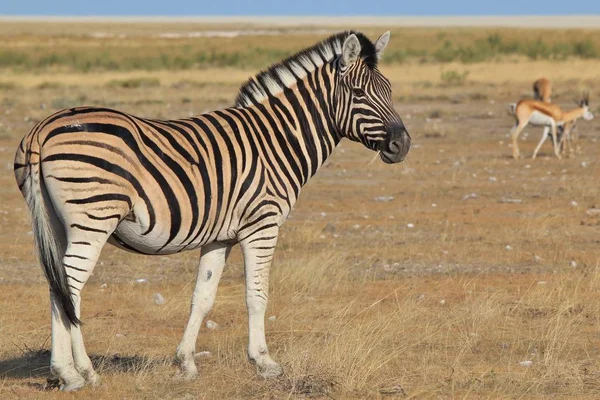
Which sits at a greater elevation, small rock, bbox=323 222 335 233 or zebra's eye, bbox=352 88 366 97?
zebra's eye, bbox=352 88 366 97

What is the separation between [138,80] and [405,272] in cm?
2823

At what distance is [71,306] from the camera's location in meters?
5.36

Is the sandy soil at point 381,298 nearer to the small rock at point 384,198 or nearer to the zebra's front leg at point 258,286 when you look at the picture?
the small rock at point 384,198

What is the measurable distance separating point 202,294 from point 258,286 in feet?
1.13

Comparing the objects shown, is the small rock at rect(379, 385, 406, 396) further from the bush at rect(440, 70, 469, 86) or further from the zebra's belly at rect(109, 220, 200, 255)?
the bush at rect(440, 70, 469, 86)

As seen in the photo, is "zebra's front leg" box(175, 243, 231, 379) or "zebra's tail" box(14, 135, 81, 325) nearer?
"zebra's tail" box(14, 135, 81, 325)

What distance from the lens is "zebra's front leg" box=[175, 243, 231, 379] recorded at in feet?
20.0

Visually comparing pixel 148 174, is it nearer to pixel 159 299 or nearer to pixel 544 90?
pixel 159 299

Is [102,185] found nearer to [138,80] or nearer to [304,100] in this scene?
[304,100]

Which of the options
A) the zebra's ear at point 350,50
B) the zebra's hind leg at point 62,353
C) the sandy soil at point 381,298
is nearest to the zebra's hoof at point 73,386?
the zebra's hind leg at point 62,353

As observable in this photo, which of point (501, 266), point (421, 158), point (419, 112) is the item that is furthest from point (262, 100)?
point (419, 112)

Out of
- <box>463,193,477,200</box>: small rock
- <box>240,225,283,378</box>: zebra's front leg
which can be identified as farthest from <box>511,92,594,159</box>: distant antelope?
<box>240,225,283,378</box>: zebra's front leg

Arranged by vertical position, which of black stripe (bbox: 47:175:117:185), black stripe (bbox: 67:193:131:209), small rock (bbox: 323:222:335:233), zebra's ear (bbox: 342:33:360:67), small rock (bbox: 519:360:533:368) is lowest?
small rock (bbox: 323:222:335:233)

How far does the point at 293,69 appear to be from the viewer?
20.8 feet
